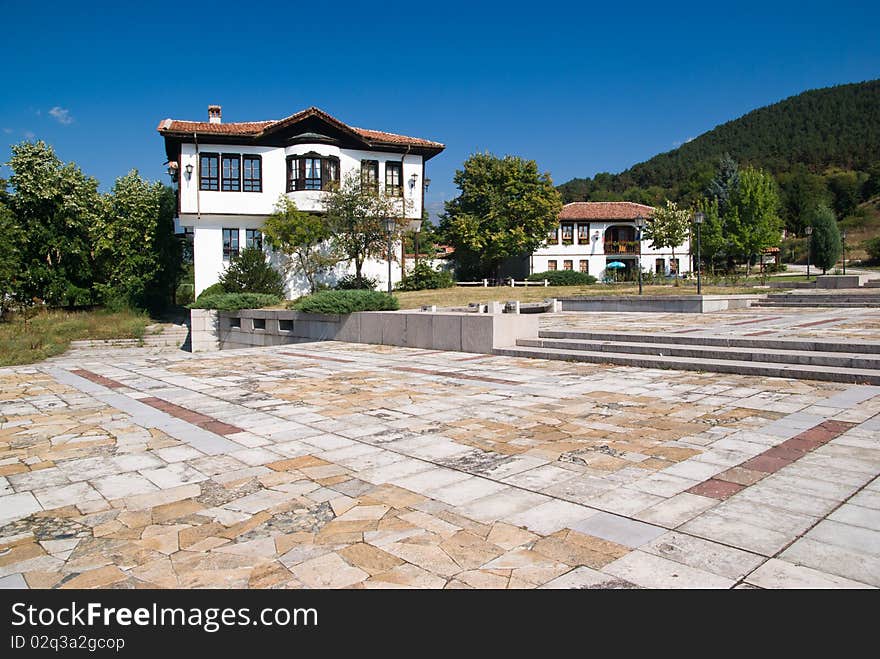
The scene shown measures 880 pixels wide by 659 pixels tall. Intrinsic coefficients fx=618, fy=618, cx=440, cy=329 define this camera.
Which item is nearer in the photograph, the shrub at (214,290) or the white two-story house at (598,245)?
the shrub at (214,290)

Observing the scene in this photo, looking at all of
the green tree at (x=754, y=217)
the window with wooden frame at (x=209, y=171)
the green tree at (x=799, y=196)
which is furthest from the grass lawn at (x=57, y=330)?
the green tree at (x=799, y=196)

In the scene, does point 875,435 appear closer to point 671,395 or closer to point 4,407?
point 671,395

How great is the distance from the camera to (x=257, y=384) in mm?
9250

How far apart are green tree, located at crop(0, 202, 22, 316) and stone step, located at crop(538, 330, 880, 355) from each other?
2427 cm

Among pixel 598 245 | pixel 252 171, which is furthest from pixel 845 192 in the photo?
pixel 252 171

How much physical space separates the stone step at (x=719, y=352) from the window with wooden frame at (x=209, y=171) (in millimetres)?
21876

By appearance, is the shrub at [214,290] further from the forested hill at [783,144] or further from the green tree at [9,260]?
the forested hill at [783,144]

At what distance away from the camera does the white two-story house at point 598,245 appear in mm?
54812

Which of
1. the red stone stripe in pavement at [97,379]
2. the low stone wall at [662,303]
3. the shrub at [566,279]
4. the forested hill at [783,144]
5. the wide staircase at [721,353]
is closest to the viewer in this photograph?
the wide staircase at [721,353]

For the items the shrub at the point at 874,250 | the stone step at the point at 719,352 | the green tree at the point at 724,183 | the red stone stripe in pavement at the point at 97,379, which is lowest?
the red stone stripe in pavement at the point at 97,379

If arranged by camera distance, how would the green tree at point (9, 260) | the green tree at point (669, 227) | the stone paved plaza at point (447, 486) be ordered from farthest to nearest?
the green tree at point (669, 227) < the green tree at point (9, 260) < the stone paved plaza at point (447, 486)
